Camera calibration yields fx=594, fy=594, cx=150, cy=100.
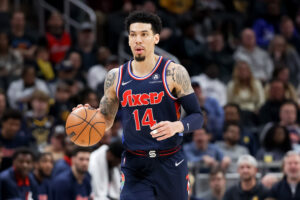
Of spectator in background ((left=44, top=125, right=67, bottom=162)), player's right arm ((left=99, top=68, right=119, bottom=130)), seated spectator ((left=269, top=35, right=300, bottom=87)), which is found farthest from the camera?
seated spectator ((left=269, top=35, right=300, bottom=87))

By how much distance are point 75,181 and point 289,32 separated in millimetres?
8045

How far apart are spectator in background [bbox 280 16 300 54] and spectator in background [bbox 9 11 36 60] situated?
6.38 meters

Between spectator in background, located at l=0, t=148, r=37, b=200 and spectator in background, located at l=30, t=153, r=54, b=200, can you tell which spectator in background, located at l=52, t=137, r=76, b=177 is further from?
spectator in background, located at l=0, t=148, r=37, b=200

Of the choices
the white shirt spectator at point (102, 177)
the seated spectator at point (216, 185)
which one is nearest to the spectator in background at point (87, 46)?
the white shirt spectator at point (102, 177)

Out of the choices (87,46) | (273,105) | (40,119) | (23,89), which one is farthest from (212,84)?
(23,89)

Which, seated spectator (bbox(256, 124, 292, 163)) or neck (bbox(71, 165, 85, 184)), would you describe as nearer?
neck (bbox(71, 165, 85, 184))

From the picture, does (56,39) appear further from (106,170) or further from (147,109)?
(147,109)

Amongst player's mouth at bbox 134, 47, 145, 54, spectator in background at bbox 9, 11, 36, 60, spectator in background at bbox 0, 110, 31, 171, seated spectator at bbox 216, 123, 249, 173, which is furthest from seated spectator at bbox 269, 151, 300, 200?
spectator in background at bbox 9, 11, 36, 60

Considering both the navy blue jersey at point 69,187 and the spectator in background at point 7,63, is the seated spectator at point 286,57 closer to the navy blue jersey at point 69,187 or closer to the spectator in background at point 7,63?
the spectator in background at point 7,63

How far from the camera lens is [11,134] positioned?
973cm

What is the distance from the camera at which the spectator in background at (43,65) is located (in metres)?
12.1

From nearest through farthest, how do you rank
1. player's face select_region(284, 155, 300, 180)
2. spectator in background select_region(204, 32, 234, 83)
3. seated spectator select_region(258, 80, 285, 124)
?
1. player's face select_region(284, 155, 300, 180)
2. seated spectator select_region(258, 80, 285, 124)
3. spectator in background select_region(204, 32, 234, 83)

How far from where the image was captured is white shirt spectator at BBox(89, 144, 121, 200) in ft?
30.5

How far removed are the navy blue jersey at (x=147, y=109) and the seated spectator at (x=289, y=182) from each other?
3.91 metres
